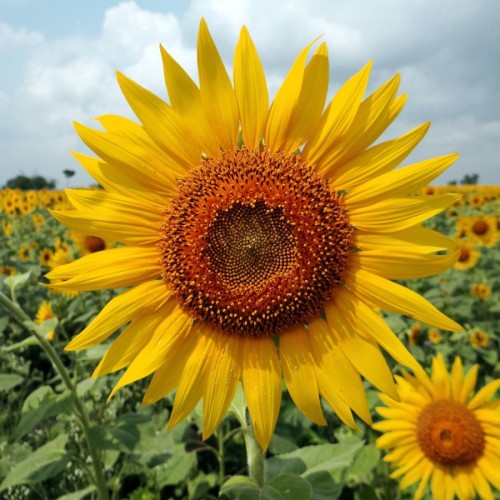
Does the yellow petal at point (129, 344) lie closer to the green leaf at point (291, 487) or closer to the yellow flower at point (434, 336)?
the green leaf at point (291, 487)

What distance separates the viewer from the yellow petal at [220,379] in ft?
7.13

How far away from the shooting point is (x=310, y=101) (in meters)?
2.09

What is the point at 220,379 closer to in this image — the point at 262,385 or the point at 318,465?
the point at 262,385

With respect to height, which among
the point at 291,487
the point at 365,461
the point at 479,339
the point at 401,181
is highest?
the point at 401,181

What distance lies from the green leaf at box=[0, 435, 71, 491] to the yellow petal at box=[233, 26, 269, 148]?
2203 millimetres

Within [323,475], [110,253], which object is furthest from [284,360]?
[110,253]

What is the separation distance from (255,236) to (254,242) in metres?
0.04

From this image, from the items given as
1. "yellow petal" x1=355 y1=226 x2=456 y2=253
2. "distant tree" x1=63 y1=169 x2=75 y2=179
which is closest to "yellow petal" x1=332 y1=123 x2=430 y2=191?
"yellow petal" x1=355 y1=226 x2=456 y2=253

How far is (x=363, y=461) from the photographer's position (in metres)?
4.09

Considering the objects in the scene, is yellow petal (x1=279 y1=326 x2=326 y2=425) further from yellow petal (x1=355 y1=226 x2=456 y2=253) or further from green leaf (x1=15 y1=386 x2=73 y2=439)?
green leaf (x1=15 y1=386 x2=73 y2=439)

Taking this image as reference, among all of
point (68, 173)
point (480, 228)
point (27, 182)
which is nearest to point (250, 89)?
point (480, 228)

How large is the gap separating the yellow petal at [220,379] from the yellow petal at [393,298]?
540 mm

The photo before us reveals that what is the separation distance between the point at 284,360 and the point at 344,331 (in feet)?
0.88

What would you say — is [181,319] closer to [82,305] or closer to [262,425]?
[262,425]
